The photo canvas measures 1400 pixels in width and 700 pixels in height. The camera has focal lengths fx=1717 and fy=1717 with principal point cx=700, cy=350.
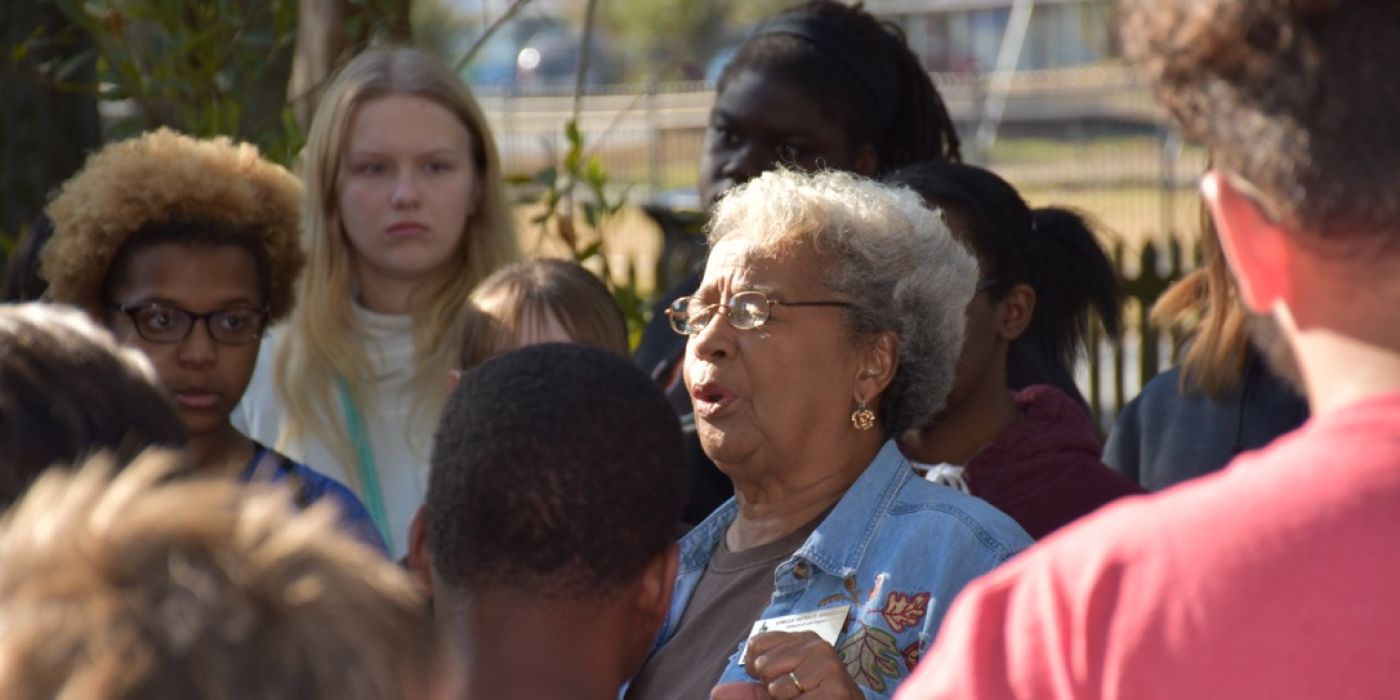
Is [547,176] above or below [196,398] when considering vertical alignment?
above

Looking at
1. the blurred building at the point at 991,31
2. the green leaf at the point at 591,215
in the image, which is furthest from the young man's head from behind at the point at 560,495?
the blurred building at the point at 991,31

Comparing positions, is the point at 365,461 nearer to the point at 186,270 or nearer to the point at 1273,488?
the point at 186,270

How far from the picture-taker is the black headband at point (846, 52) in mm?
4816

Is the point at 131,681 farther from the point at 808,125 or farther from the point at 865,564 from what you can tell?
the point at 808,125

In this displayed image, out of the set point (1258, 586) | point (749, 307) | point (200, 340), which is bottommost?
point (200, 340)

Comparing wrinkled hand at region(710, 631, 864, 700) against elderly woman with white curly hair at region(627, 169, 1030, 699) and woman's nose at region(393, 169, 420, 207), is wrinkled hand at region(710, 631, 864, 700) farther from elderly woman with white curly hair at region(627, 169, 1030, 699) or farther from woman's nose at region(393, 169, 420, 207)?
woman's nose at region(393, 169, 420, 207)

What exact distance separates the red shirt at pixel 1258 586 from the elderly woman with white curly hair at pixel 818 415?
1.41m

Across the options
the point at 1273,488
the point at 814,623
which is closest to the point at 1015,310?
the point at 814,623

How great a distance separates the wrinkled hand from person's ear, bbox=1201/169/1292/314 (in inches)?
→ 46.0

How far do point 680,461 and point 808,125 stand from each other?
2570 mm

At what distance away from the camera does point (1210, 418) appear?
13.6 ft

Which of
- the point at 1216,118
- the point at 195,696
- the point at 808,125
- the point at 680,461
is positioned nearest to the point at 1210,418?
the point at 808,125

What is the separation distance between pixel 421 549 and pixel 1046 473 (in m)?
1.71

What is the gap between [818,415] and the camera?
10.4ft
